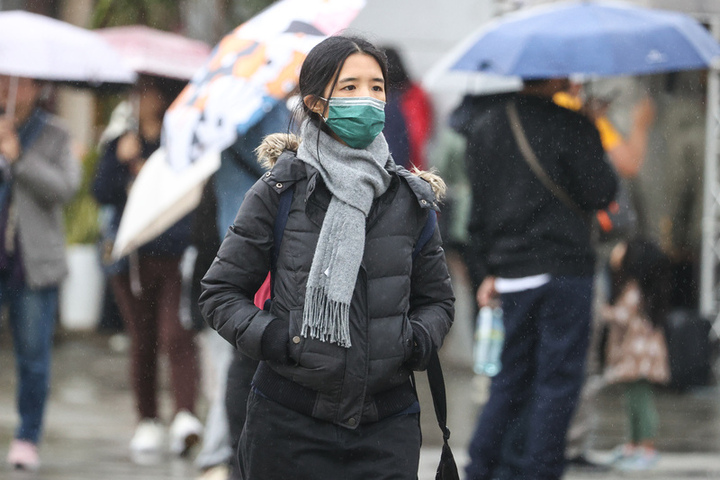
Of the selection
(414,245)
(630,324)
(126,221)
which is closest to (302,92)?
(414,245)

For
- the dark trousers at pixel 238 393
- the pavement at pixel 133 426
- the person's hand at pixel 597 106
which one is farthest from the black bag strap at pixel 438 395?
the pavement at pixel 133 426

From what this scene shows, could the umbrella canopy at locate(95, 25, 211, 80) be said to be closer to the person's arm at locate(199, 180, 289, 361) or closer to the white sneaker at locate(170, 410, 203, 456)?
the white sneaker at locate(170, 410, 203, 456)

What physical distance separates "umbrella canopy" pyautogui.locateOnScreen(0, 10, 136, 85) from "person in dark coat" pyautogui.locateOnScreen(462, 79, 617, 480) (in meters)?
2.26

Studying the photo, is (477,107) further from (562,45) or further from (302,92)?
(302,92)

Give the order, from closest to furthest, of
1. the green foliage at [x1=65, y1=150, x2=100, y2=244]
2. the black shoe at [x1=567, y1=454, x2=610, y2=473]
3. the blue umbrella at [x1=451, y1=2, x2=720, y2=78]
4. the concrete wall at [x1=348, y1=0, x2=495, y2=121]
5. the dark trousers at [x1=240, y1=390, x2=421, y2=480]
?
the dark trousers at [x1=240, y1=390, x2=421, y2=480], the blue umbrella at [x1=451, y1=2, x2=720, y2=78], the black shoe at [x1=567, y1=454, x2=610, y2=473], the concrete wall at [x1=348, y1=0, x2=495, y2=121], the green foliage at [x1=65, y1=150, x2=100, y2=244]

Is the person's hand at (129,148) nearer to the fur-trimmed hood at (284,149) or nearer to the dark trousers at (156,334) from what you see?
the dark trousers at (156,334)

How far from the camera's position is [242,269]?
305 centimetres

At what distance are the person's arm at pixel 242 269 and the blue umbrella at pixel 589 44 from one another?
222 centimetres

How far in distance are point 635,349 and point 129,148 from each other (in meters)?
3.11

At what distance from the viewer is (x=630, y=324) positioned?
668 cm

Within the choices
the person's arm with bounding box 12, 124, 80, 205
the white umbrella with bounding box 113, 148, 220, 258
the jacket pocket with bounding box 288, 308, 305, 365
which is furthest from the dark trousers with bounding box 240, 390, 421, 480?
the person's arm with bounding box 12, 124, 80, 205

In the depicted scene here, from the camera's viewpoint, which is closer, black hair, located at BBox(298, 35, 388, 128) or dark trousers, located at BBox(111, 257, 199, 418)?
black hair, located at BBox(298, 35, 388, 128)

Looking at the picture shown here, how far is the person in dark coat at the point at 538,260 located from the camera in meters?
4.98

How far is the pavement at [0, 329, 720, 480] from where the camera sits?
20.1 ft
